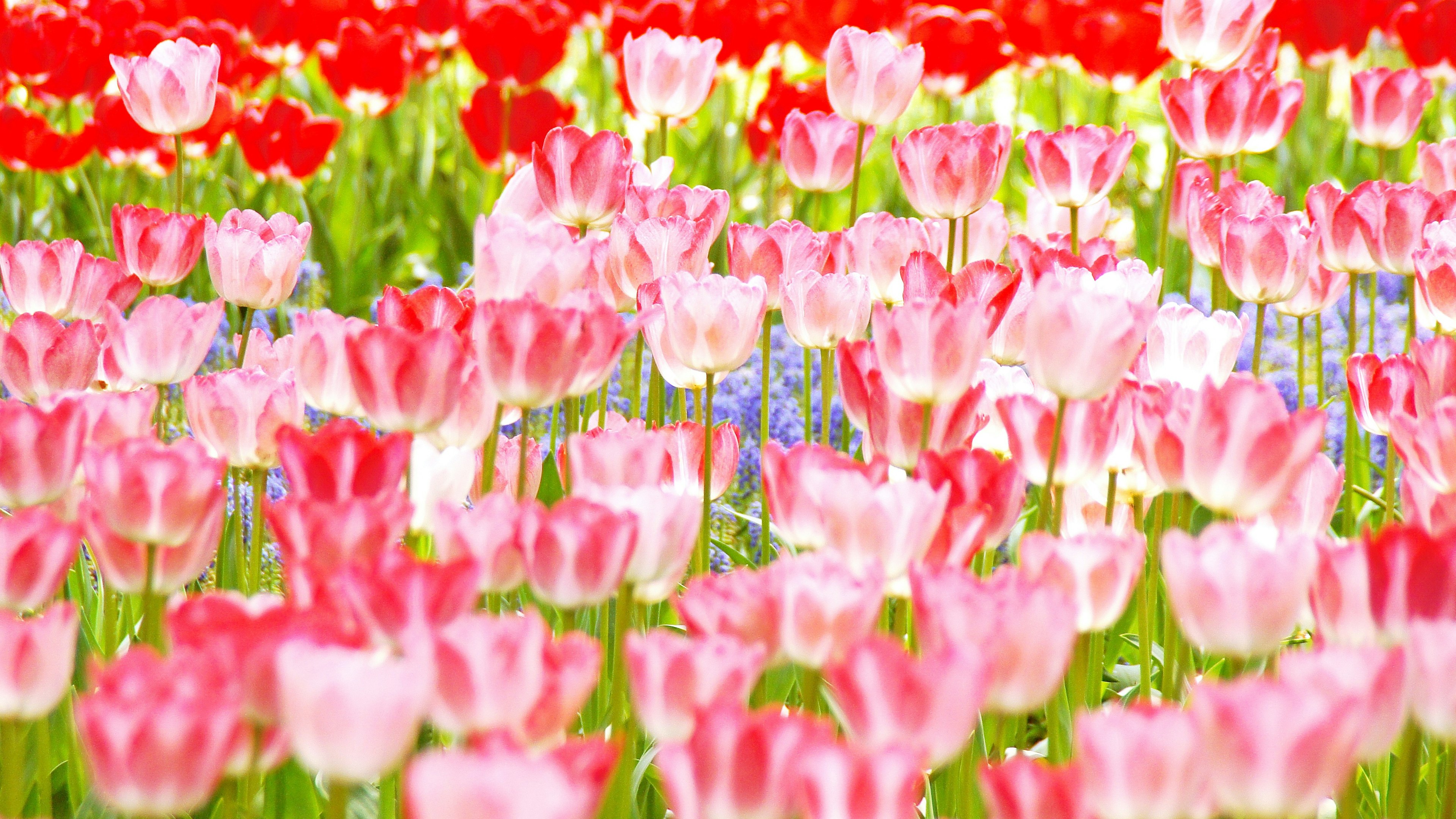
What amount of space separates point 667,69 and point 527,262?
91 cm

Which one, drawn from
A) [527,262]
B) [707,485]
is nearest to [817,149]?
[707,485]

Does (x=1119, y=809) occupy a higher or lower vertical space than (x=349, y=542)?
lower

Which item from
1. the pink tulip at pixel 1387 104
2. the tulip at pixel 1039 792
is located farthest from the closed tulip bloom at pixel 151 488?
the pink tulip at pixel 1387 104

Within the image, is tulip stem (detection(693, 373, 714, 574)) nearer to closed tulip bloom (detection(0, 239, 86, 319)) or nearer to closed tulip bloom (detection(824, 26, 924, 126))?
closed tulip bloom (detection(824, 26, 924, 126))

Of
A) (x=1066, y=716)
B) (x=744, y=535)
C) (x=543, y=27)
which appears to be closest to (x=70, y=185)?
(x=543, y=27)

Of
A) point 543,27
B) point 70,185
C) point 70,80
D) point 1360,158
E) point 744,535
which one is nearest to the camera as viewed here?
point 744,535

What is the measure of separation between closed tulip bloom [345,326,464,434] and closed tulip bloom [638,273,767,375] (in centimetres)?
31

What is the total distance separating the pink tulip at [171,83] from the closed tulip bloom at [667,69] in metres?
0.60

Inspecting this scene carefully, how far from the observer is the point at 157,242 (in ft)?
5.94

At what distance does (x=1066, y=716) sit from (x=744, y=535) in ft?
3.86

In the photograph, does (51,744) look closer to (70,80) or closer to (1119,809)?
(1119,809)

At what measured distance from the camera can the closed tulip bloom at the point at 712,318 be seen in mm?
1417

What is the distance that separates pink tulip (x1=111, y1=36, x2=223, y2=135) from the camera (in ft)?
6.83

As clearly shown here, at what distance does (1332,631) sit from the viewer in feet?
3.28
